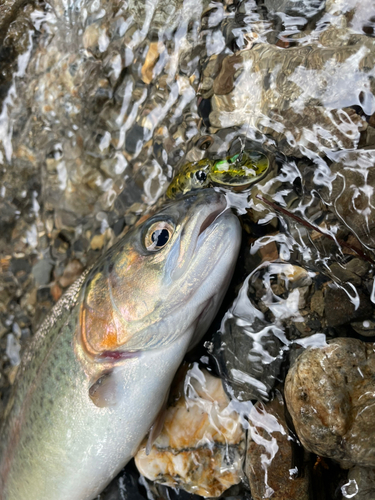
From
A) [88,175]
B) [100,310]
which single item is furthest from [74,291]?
[88,175]

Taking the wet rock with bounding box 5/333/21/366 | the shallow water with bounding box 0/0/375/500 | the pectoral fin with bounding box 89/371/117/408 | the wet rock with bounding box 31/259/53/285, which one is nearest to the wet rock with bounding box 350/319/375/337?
the shallow water with bounding box 0/0/375/500

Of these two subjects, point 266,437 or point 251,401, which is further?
point 251,401

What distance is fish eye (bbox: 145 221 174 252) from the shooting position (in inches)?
82.4

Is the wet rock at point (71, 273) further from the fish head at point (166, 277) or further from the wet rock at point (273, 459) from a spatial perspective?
the wet rock at point (273, 459)

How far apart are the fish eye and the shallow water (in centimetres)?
49

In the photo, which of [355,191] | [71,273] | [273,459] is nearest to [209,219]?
[355,191]

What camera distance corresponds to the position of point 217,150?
2.54 meters

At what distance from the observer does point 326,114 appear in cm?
211

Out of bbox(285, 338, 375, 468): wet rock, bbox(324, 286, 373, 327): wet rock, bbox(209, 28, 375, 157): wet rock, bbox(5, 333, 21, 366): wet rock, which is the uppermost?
bbox(209, 28, 375, 157): wet rock

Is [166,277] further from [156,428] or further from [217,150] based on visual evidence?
[156,428]

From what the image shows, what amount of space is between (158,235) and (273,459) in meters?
1.39

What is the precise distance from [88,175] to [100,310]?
4.73 feet

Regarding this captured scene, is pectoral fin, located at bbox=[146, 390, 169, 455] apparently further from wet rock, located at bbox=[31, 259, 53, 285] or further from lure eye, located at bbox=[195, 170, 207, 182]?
wet rock, located at bbox=[31, 259, 53, 285]

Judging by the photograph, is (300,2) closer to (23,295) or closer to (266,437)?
(266,437)
